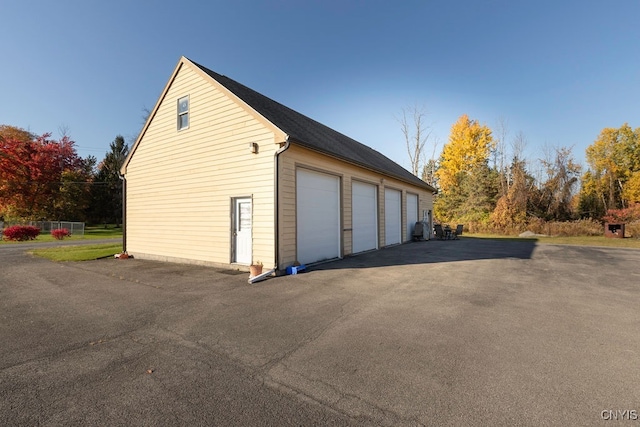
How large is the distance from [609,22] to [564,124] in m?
16.5

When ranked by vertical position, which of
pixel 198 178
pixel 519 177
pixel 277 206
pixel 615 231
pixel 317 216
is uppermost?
pixel 519 177

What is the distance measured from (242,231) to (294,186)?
7.19 feet

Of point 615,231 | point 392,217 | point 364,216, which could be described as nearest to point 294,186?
point 364,216

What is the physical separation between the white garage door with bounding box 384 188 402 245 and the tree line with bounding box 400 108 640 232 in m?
15.4

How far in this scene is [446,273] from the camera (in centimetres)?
771

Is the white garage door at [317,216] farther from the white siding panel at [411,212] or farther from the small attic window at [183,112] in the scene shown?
the white siding panel at [411,212]

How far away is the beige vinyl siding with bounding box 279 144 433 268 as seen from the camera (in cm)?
785

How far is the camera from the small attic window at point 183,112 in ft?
33.2

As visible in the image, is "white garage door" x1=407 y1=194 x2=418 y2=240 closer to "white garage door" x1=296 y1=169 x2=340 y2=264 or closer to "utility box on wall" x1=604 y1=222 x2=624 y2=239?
"white garage door" x1=296 y1=169 x2=340 y2=264

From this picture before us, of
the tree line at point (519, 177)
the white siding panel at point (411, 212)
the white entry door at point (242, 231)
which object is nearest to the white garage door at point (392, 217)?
the white siding panel at point (411, 212)

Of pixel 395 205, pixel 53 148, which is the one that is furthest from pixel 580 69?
pixel 53 148

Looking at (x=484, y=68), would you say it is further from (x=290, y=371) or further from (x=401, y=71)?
(x=290, y=371)

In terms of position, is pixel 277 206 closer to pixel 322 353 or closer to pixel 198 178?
pixel 198 178

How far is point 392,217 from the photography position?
14.8m
